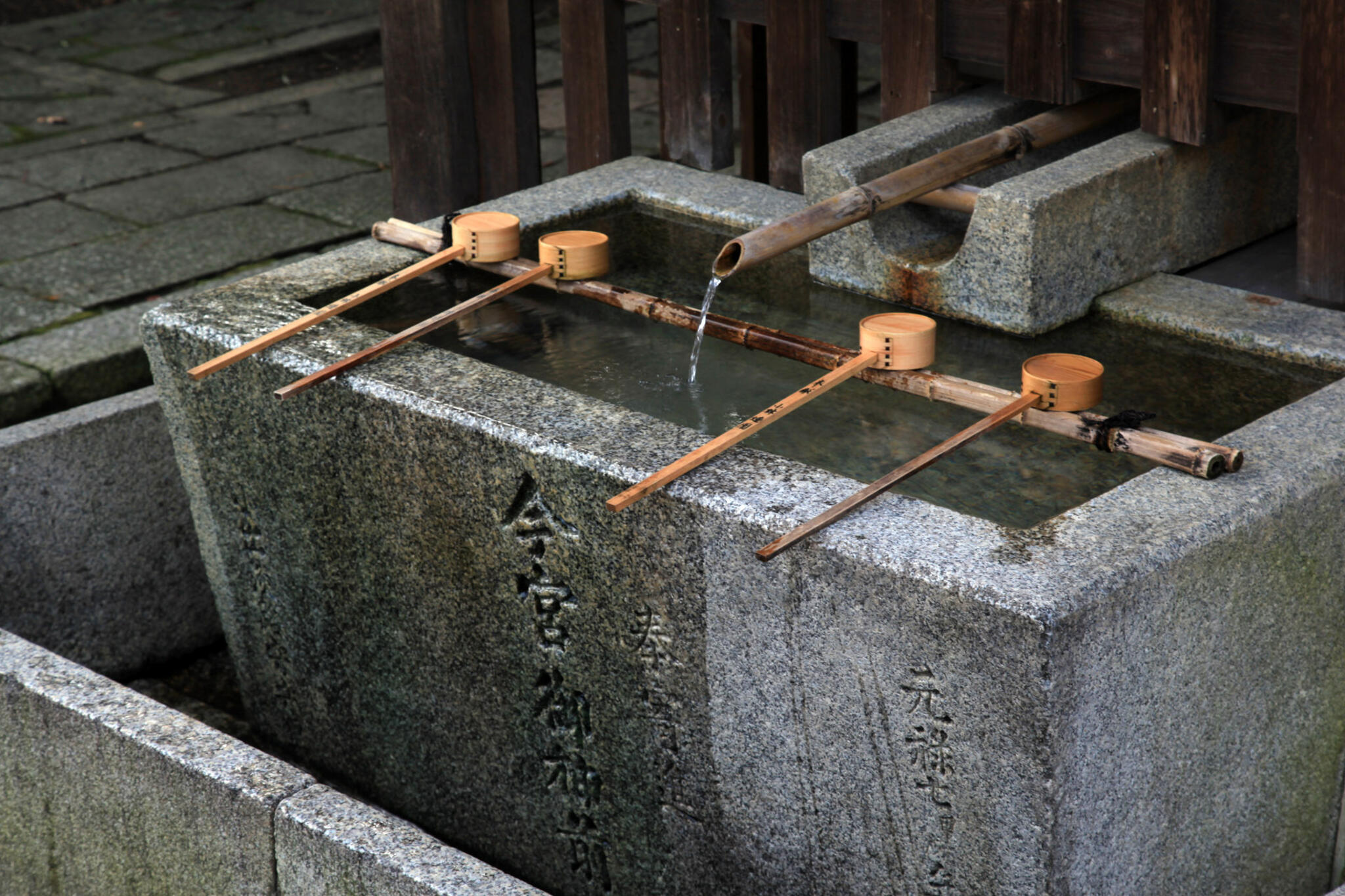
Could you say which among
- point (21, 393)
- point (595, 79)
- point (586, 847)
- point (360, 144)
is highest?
point (595, 79)

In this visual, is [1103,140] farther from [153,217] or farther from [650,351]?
[153,217]

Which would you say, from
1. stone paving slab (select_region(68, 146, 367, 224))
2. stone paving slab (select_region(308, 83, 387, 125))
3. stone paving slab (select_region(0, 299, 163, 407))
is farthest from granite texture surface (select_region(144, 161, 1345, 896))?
stone paving slab (select_region(308, 83, 387, 125))

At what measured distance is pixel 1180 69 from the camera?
10.4ft

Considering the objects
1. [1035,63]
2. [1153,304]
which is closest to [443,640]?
[1153,304]

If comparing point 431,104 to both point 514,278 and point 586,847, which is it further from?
point 586,847

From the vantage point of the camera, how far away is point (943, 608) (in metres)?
2.06

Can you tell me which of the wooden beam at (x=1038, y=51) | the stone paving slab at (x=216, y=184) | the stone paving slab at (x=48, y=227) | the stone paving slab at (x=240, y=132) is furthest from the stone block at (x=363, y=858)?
the stone paving slab at (x=240, y=132)

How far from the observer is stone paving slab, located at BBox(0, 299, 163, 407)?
14.4ft

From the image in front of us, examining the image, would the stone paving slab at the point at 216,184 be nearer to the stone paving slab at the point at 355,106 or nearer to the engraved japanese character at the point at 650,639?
the stone paving slab at the point at 355,106

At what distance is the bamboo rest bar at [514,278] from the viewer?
2.87 meters

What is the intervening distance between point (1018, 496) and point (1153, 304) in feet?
2.35

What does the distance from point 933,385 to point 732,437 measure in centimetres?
40

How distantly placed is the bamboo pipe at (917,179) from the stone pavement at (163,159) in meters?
2.51

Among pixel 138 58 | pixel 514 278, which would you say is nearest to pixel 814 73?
pixel 514 278
